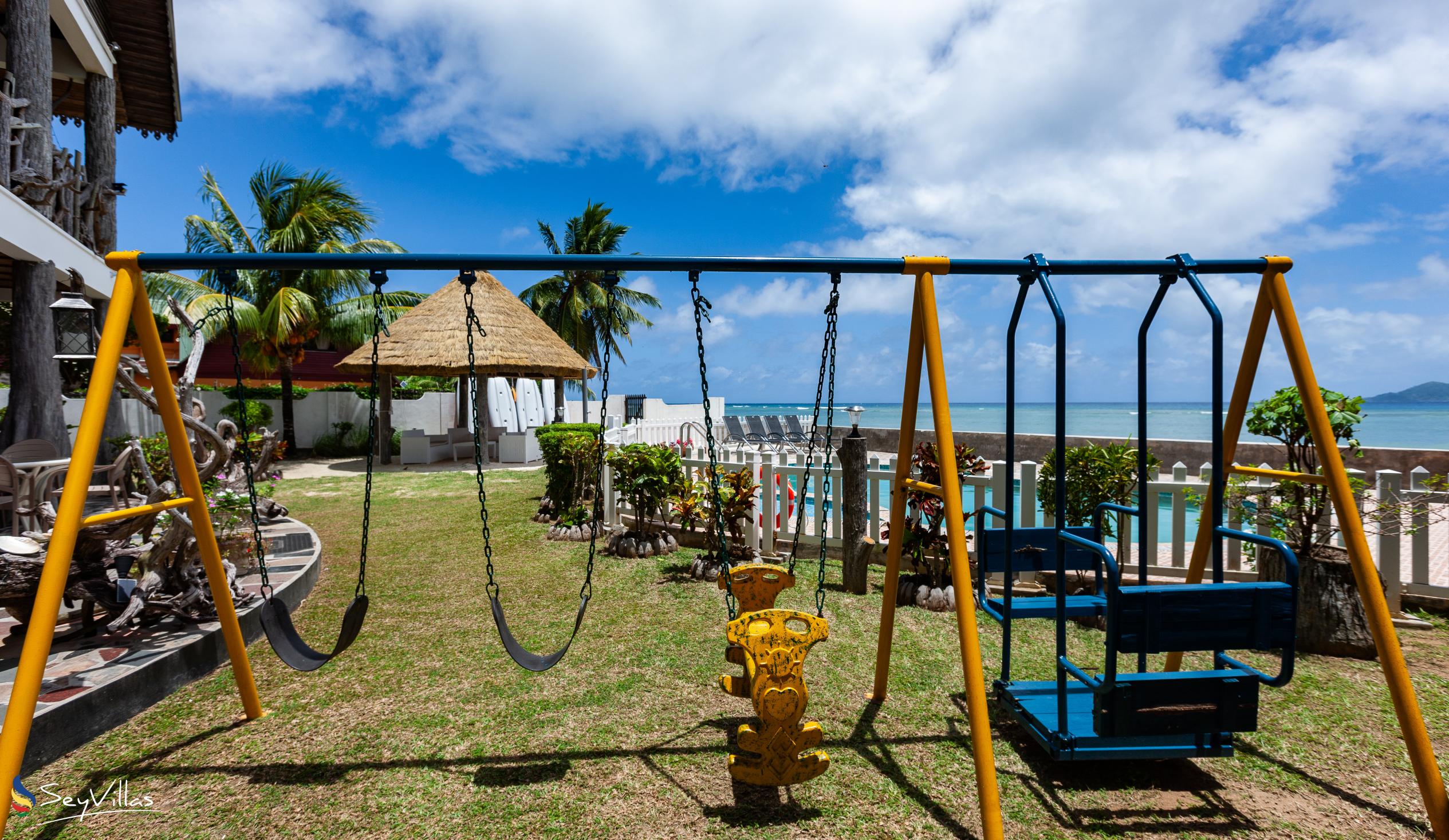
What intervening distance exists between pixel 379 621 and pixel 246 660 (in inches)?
63.1

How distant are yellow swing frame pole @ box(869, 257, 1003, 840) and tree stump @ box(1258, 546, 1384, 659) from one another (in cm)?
266

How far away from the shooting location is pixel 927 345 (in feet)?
9.06

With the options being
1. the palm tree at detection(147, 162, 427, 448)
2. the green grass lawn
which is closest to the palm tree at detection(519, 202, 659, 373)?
the palm tree at detection(147, 162, 427, 448)

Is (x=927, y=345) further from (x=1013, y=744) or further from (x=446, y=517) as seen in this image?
(x=446, y=517)

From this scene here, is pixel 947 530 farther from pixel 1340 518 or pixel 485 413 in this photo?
pixel 485 413

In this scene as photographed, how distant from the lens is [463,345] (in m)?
14.4

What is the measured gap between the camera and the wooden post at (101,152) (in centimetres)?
928

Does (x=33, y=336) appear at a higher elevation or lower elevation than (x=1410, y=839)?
higher

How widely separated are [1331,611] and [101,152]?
572 inches

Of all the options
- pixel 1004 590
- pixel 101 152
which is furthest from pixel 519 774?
pixel 101 152

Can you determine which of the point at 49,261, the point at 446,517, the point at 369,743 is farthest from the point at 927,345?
the point at 49,261

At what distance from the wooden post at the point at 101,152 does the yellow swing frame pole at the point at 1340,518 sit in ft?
42.4

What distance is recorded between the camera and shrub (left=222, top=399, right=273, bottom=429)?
54.3 ft

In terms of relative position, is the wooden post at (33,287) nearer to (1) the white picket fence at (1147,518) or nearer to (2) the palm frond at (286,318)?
(1) the white picket fence at (1147,518)
